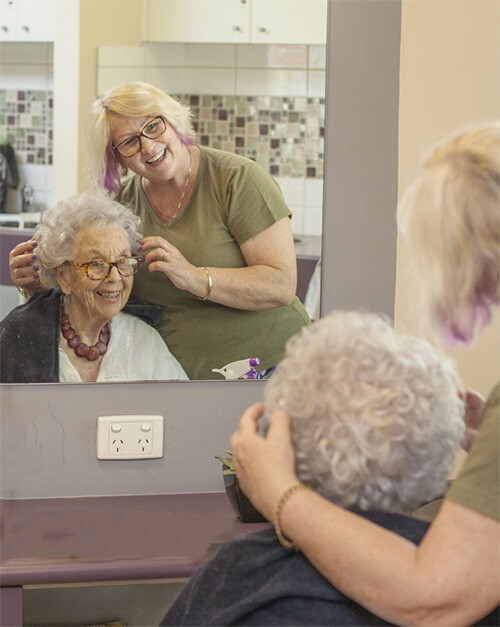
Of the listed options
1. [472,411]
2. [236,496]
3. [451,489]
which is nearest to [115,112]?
[236,496]

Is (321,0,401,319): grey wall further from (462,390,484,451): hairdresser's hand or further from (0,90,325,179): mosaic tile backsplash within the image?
(462,390,484,451): hairdresser's hand

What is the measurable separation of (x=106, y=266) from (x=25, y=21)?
47 centimetres

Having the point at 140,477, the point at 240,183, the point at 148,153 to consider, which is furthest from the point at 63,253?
the point at 140,477

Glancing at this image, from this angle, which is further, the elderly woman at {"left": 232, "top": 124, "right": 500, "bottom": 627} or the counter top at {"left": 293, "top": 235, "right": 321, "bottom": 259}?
the counter top at {"left": 293, "top": 235, "right": 321, "bottom": 259}

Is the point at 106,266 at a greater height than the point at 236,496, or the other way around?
the point at 106,266

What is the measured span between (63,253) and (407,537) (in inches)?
34.8

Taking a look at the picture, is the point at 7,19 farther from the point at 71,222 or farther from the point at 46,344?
the point at 46,344

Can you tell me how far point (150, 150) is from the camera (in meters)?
1.62

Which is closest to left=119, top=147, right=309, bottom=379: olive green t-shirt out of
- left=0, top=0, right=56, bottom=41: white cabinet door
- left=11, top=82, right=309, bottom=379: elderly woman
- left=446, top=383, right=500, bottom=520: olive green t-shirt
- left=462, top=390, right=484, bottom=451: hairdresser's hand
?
left=11, top=82, right=309, bottom=379: elderly woman

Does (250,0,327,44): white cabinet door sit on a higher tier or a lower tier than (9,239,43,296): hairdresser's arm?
higher

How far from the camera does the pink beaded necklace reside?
1.68 m

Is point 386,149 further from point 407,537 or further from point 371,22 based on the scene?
point 407,537

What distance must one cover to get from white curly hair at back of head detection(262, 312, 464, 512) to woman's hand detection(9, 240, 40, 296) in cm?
74

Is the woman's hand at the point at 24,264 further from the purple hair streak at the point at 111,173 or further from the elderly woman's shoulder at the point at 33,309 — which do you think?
the purple hair streak at the point at 111,173
